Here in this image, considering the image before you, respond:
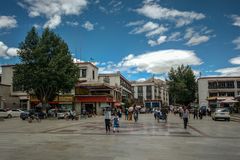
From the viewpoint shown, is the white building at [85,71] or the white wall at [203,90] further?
the white wall at [203,90]

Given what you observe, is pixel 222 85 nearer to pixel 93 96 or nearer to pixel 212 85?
pixel 212 85

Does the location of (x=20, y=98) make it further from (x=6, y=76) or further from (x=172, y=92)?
(x=172, y=92)

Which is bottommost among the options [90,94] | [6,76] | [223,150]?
[223,150]

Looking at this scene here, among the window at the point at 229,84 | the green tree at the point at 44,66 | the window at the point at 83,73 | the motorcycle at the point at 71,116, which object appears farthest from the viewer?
the window at the point at 229,84

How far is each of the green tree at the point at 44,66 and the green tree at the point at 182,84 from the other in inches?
1674

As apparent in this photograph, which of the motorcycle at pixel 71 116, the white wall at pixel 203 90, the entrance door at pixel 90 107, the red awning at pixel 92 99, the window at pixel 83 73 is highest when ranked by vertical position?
the window at pixel 83 73

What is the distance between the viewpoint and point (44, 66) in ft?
147

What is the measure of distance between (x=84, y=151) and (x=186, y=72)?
78386mm

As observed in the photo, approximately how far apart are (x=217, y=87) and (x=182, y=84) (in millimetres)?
12080

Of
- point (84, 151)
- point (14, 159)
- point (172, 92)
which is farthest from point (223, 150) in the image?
point (172, 92)

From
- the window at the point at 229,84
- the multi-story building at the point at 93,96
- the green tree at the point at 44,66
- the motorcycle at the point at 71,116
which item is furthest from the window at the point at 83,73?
the window at the point at 229,84

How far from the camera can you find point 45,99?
45.9 m

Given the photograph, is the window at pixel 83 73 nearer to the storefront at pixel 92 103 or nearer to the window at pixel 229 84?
the storefront at pixel 92 103

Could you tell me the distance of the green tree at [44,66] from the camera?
43.5 meters
